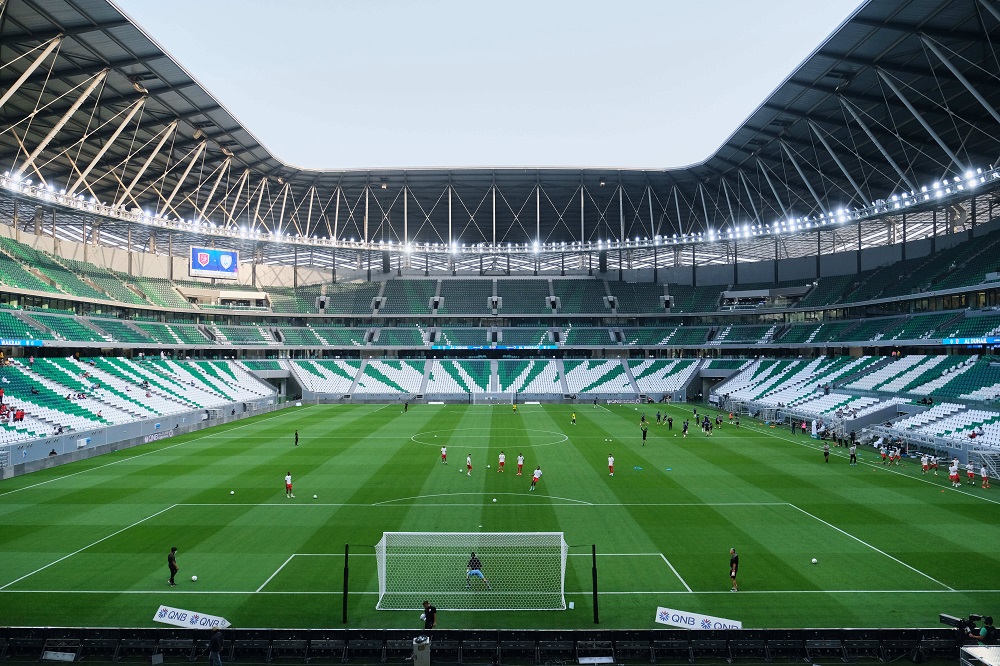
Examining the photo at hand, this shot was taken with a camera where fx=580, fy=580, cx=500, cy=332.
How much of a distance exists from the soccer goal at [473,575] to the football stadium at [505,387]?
0.39ft

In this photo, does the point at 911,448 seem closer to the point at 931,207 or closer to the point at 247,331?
the point at 931,207

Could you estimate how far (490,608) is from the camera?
14.0 meters

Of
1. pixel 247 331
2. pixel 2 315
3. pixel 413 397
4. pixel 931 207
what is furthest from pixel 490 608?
pixel 247 331

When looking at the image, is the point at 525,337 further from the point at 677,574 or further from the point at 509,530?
the point at 677,574

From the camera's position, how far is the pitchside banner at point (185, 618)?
1262 cm

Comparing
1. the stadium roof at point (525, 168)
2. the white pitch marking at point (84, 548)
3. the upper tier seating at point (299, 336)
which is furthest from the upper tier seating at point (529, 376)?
the white pitch marking at point (84, 548)

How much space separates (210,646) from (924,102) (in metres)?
51.8

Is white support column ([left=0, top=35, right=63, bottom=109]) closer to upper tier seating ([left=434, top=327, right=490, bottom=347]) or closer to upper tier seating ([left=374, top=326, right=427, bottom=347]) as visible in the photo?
upper tier seating ([left=374, top=326, right=427, bottom=347])

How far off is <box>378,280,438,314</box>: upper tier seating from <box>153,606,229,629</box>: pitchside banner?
66834 mm

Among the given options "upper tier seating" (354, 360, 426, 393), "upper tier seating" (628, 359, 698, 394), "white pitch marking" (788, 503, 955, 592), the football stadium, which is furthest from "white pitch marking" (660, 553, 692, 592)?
"upper tier seating" (354, 360, 426, 393)

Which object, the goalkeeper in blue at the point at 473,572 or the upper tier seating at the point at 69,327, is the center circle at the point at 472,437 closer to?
the goalkeeper in blue at the point at 473,572

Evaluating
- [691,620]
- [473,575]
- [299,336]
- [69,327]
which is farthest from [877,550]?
[299,336]

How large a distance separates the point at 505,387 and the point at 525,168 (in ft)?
81.5

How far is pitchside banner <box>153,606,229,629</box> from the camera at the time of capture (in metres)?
12.6
